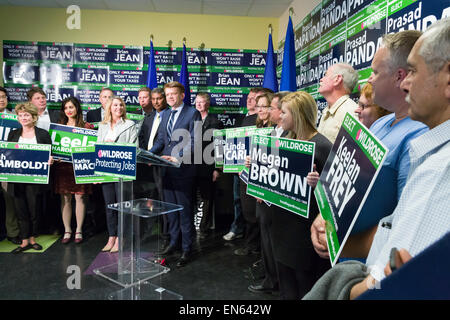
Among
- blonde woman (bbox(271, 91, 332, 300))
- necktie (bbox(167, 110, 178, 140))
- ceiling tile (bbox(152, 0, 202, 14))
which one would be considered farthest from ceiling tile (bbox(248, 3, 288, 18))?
blonde woman (bbox(271, 91, 332, 300))

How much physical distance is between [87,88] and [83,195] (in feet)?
8.49

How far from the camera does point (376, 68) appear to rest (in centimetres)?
120

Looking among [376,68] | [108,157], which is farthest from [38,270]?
[376,68]

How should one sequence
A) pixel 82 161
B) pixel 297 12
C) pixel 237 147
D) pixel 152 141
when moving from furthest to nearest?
pixel 297 12
pixel 152 141
pixel 82 161
pixel 237 147

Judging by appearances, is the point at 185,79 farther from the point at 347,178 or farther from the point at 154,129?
the point at 347,178

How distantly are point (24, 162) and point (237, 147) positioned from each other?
2.35m

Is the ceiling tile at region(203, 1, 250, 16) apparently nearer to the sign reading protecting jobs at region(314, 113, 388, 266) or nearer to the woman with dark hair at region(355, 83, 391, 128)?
the woman with dark hair at region(355, 83, 391, 128)

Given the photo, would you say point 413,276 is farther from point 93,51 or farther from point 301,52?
point 93,51

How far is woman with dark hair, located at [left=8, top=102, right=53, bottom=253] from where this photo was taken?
11.6ft

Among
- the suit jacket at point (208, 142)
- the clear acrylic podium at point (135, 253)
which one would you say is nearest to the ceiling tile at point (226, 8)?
the suit jacket at point (208, 142)

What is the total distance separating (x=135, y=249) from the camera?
262 cm

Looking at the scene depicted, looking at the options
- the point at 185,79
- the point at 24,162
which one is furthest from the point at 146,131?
the point at 185,79

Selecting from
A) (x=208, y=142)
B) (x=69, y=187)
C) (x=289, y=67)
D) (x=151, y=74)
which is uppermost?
(x=151, y=74)

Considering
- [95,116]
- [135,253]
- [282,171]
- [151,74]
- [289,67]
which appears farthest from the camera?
[151,74]
